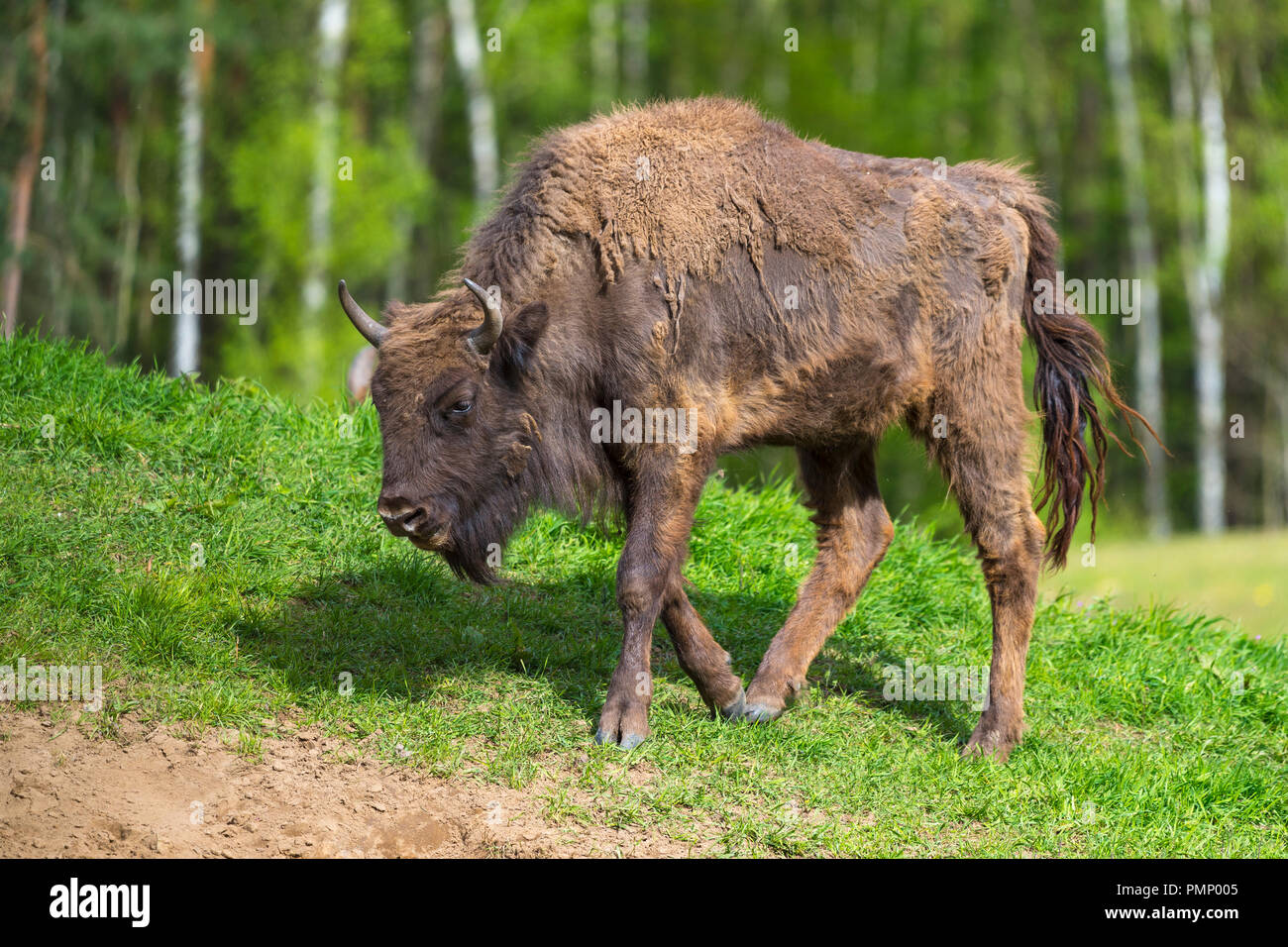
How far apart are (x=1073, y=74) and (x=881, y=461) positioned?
390 inches

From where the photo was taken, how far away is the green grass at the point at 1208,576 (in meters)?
13.1

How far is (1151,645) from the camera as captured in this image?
294 inches

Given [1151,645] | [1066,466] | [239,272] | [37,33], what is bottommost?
[1151,645]

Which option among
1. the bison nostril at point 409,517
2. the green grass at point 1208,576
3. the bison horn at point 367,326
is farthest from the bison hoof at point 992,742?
the green grass at point 1208,576

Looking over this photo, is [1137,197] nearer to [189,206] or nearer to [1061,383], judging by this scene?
[189,206]

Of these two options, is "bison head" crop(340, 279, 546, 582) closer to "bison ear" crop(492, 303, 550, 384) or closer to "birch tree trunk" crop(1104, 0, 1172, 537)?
"bison ear" crop(492, 303, 550, 384)

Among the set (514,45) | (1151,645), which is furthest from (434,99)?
(1151,645)

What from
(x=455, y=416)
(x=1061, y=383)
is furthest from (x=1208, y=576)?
(x=455, y=416)

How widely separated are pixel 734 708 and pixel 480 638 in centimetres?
124

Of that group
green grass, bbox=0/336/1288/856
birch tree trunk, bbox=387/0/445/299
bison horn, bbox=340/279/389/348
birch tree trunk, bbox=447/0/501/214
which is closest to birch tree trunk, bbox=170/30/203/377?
birch tree trunk, bbox=447/0/501/214

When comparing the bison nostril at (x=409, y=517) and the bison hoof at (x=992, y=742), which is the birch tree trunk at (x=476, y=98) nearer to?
the bison nostril at (x=409, y=517)

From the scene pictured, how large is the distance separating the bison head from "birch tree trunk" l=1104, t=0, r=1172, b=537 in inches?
795

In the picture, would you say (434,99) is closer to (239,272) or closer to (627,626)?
(239,272)

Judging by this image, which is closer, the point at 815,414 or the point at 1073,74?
the point at 815,414
